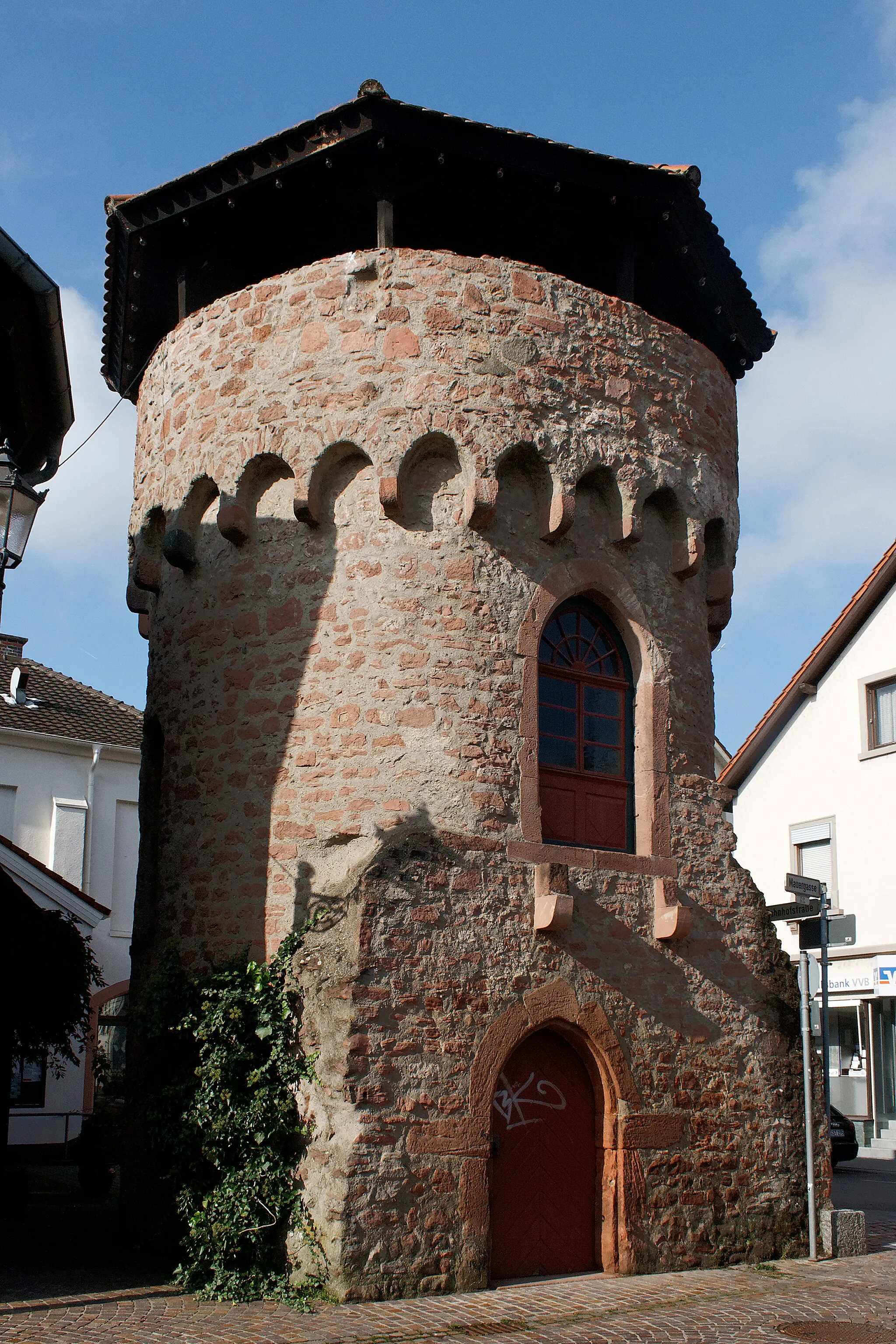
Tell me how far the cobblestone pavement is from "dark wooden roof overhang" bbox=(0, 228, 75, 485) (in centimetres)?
646

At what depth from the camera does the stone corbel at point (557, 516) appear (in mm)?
9875

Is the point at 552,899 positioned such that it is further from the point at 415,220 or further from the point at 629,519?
the point at 415,220

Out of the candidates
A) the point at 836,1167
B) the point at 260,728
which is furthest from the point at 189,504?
the point at 836,1167

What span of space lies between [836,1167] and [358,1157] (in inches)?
513

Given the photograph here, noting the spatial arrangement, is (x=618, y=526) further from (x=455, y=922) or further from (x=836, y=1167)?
(x=836, y=1167)

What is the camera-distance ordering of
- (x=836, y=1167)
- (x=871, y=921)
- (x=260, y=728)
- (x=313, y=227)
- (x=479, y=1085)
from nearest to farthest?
(x=479, y=1085)
(x=260, y=728)
(x=313, y=227)
(x=836, y=1167)
(x=871, y=921)

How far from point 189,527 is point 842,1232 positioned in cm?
756

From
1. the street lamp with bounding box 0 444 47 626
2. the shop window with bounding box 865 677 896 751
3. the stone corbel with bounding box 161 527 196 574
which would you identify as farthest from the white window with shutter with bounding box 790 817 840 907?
the street lamp with bounding box 0 444 47 626

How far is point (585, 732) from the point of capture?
33.6 feet

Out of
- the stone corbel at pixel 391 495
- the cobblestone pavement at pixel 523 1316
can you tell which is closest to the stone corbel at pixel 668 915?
the cobblestone pavement at pixel 523 1316

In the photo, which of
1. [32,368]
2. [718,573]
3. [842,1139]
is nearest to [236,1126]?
[718,573]

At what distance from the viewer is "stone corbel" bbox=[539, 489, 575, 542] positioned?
9.88m

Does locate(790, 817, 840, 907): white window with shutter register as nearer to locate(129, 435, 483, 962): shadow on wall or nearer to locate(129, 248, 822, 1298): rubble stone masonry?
locate(129, 248, 822, 1298): rubble stone masonry

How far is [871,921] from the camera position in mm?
21297
